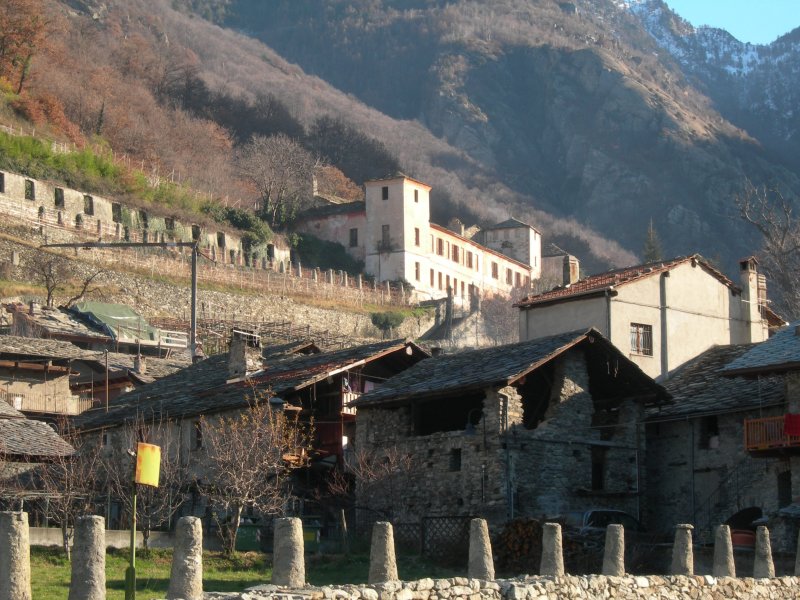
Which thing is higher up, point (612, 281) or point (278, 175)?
point (278, 175)

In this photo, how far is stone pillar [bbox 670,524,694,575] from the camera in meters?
27.2

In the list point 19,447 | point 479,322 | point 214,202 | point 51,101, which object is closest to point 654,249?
point 479,322

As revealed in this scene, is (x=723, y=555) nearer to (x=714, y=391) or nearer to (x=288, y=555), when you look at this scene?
(x=288, y=555)

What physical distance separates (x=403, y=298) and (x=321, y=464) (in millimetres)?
54201

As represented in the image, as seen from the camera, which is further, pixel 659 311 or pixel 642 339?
pixel 659 311

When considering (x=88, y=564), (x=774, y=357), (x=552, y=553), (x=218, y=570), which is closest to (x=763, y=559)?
(x=552, y=553)

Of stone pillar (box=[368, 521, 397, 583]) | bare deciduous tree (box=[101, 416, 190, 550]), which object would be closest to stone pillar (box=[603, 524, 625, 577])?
stone pillar (box=[368, 521, 397, 583])

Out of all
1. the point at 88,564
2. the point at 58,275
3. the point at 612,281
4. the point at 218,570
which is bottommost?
the point at 218,570

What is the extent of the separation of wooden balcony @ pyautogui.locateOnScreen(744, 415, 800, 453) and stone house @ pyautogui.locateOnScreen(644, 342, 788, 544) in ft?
0.41

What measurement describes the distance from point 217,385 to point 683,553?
20.4 meters

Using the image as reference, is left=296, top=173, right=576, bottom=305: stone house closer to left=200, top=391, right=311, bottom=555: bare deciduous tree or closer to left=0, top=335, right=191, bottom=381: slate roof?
left=0, top=335, right=191, bottom=381: slate roof

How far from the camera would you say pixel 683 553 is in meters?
27.3

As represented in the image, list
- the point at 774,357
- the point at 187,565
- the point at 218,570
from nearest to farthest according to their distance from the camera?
the point at 187,565 → the point at 218,570 → the point at 774,357

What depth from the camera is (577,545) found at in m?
32.1
